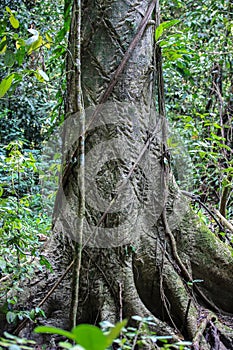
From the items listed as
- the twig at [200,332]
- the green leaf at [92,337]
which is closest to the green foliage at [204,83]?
the twig at [200,332]

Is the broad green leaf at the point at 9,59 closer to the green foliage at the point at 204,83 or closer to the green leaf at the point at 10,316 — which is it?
the green leaf at the point at 10,316

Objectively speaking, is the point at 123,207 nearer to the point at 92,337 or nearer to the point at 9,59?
the point at 9,59

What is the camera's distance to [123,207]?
6.81 feet

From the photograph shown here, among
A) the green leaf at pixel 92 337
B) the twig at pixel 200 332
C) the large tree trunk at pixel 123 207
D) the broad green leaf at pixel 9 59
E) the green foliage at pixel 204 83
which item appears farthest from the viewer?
the green foliage at pixel 204 83

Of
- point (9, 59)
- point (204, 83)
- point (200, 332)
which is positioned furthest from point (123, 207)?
point (204, 83)

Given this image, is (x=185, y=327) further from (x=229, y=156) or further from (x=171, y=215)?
(x=229, y=156)

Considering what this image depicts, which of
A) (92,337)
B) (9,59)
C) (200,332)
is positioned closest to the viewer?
(92,337)

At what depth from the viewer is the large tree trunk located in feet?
6.71

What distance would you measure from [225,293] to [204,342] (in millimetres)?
508

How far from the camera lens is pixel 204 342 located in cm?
200

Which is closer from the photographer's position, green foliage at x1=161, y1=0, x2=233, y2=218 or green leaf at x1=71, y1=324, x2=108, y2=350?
green leaf at x1=71, y1=324, x2=108, y2=350

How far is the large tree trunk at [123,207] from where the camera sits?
2045 mm

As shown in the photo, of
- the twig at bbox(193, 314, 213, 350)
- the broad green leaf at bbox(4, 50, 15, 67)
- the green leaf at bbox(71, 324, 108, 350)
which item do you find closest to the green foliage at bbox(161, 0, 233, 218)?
the twig at bbox(193, 314, 213, 350)

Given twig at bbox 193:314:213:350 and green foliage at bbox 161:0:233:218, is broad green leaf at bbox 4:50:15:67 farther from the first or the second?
green foliage at bbox 161:0:233:218
